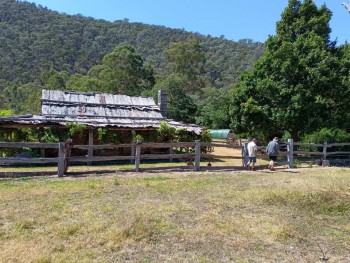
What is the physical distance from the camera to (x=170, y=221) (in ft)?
24.3

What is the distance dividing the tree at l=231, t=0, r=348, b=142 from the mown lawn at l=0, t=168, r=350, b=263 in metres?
10.3

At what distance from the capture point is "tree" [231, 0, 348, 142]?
69.9ft

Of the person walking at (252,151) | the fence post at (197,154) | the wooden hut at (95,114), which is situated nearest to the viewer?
the fence post at (197,154)

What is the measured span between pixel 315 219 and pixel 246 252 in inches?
110

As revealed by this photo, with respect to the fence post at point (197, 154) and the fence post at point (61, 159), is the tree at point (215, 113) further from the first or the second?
the fence post at point (61, 159)

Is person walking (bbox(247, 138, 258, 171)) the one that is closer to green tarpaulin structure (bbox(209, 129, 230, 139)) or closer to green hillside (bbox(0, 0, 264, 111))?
green tarpaulin structure (bbox(209, 129, 230, 139))

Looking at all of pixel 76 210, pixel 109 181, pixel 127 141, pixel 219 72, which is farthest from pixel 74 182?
pixel 219 72

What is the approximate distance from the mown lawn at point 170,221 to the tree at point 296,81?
1031 cm

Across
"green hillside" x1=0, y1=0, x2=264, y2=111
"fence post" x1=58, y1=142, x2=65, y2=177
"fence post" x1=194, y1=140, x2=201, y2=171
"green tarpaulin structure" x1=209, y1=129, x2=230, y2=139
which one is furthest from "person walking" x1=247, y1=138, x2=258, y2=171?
"green hillside" x1=0, y1=0, x2=264, y2=111

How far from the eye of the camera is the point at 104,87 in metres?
49.5

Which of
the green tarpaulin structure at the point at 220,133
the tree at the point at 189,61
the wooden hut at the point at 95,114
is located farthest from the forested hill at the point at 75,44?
the wooden hut at the point at 95,114

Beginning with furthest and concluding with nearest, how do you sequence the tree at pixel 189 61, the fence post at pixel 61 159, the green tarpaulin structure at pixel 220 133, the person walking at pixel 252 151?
the tree at pixel 189 61, the green tarpaulin structure at pixel 220 133, the person walking at pixel 252 151, the fence post at pixel 61 159

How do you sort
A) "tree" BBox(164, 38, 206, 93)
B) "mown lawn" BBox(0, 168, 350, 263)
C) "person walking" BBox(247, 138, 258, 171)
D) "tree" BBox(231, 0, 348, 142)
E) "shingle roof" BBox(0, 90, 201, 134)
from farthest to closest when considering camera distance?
"tree" BBox(164, 38, 206, 93), "tree" BBox(231, 0, 348, 142), "shingle roof" BBox(0, 90, 201, 134), "person walking" BBox(247, 138, 258, 171), "mown lawn" BBox(0, 168, 350, 263)

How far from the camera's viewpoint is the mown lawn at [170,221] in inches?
229
